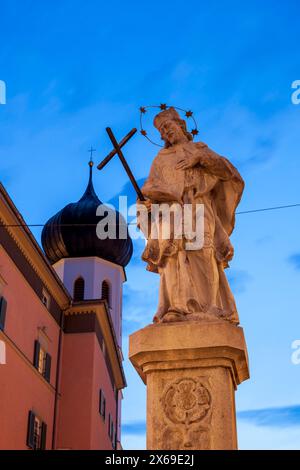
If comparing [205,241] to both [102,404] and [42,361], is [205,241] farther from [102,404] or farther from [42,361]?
[102,404]

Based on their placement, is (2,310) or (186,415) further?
(2,310)

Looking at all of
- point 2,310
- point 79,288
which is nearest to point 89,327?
point 2,310

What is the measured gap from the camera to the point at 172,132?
770cm

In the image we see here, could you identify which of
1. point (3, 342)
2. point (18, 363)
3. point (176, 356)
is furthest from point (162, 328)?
point (18, 363)

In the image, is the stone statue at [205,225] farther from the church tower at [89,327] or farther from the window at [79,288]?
the window at [79,288]

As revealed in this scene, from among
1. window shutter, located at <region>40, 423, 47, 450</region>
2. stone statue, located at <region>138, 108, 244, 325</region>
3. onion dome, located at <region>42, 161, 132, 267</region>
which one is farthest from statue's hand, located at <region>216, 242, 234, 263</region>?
onion dome, located at <region>42, 161, 132, 267</region>

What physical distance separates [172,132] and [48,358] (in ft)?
75.8

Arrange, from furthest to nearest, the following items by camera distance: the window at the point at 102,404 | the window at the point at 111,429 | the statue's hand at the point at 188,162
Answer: the window at the point at 111,429
the window at the point at 102,404
the statue's hand at the point at 188,162

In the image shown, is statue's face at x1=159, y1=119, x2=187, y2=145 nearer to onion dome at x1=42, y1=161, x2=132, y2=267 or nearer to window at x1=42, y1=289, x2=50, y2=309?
window at x1=42, y1=289, x2=50, y2=309

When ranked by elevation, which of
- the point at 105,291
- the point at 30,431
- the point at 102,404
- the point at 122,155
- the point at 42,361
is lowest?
the point at 122,155

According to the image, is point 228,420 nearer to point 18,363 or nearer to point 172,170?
point 172,170

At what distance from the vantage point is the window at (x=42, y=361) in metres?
27.1

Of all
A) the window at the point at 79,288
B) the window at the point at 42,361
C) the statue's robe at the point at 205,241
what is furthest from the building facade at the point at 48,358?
the statue's robe at the point at 205,241

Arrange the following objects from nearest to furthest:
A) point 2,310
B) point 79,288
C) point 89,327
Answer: point 2,310 → point 89,327 → point 79,288
